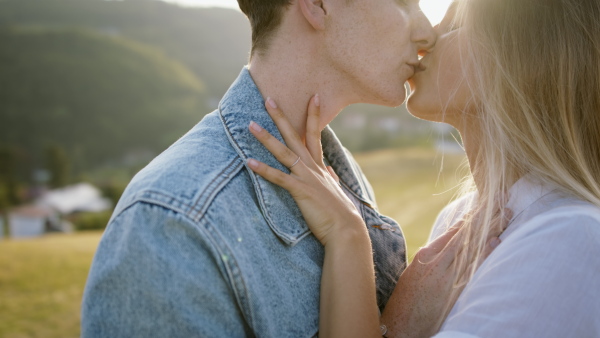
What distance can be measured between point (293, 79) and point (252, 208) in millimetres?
843

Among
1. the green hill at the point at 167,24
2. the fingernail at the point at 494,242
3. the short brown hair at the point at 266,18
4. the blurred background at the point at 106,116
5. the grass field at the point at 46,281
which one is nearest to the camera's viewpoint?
the fingernail at the point at 494,242

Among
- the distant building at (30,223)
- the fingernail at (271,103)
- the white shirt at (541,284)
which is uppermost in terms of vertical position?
the distant building at (30,223)

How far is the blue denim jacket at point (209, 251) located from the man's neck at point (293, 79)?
0.57 ft

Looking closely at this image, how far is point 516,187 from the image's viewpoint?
2.46 metres

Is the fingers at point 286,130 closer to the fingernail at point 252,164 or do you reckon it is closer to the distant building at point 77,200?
the fingernail at point 252,164

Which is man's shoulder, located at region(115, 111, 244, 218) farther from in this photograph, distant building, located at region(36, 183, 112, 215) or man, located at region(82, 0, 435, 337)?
distant building, located at region(36, 183, 112, 215)

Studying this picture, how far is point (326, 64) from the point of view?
2.78 metres

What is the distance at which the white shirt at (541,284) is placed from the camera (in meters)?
1.88

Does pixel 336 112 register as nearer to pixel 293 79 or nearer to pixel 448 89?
pixel 293 79

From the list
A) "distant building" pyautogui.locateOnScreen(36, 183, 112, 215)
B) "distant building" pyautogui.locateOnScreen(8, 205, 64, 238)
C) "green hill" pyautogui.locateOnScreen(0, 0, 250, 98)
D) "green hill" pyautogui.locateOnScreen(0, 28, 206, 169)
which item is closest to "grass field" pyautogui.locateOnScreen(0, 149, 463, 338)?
"distant building" pyautogui.locateOnScreen(8, 205, 64, 238)

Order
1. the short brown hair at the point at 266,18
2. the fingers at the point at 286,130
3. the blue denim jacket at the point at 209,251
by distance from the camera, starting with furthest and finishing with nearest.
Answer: the short brown hair at the point at 266,18, the fingers at the point at 286,130, the blue denim jacket at the point at 209,251

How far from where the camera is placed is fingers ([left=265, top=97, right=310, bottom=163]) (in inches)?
97.0

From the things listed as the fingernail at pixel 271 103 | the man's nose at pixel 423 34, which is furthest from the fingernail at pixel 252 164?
the man's nose at pixel 423 34

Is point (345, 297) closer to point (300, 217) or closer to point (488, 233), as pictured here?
point (300, 217)
